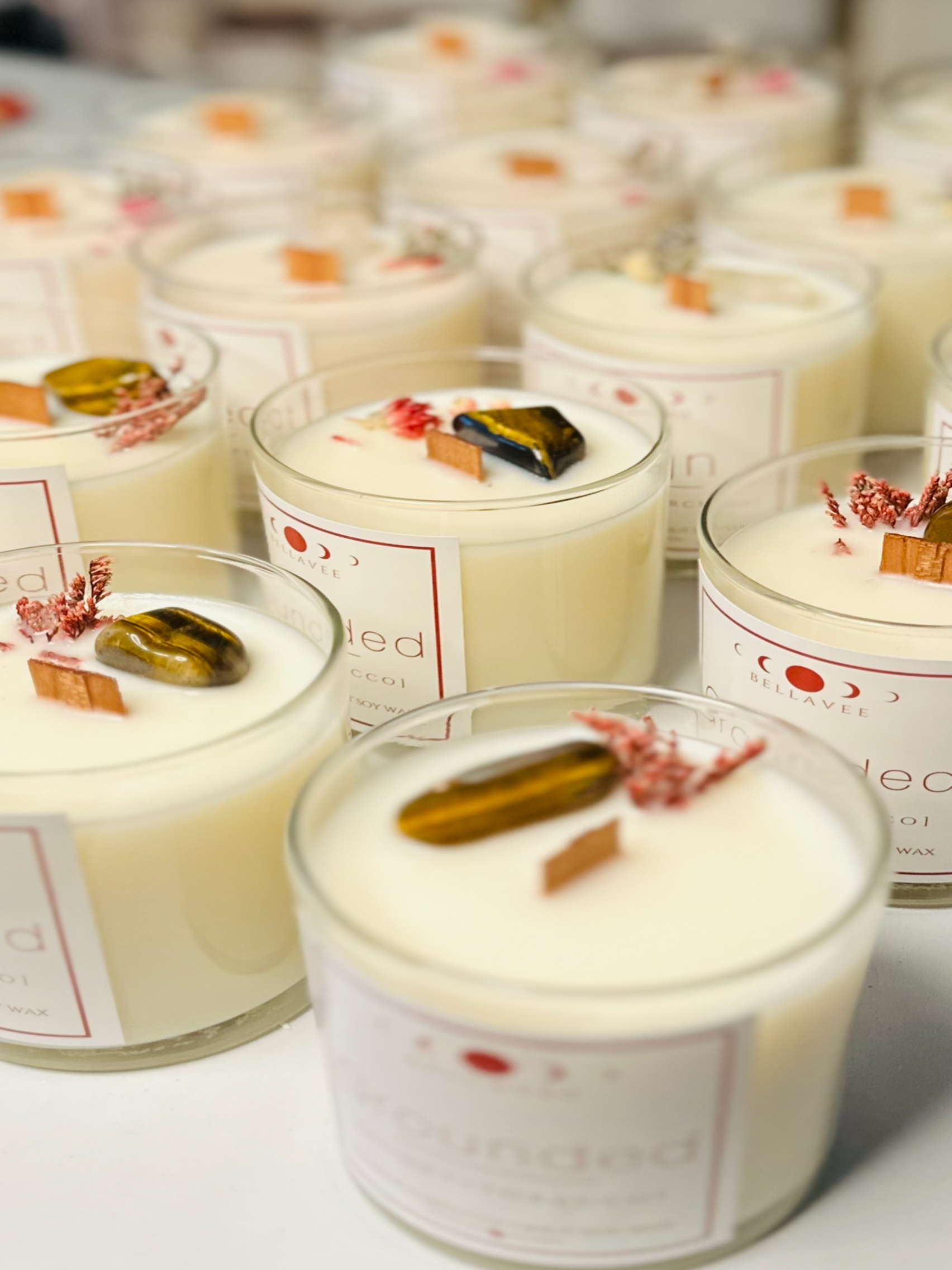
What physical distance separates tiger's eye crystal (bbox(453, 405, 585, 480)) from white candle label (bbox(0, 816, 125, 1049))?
16.6 inches

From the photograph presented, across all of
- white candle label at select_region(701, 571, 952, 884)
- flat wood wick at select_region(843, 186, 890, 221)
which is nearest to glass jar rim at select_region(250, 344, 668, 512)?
white candle label at select_region(701, 571, 952, 884)

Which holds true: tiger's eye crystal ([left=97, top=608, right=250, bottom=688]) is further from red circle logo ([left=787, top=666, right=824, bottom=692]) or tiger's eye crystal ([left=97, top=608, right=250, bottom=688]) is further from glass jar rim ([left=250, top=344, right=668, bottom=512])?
red circle logo ([left=787, top=666, right=824, bottom=692])

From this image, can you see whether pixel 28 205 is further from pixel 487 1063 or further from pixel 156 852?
pixel 487 1063

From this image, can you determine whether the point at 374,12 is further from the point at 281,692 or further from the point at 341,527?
the point at 281,692

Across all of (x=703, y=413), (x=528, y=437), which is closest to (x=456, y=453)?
(x=528, y=437)

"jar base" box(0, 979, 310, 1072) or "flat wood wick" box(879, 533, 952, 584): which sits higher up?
"flat wood wick" box(879, 533, 952, 584)

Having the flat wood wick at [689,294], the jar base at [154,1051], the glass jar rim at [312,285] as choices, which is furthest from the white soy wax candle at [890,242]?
the jar base at [154,1051]

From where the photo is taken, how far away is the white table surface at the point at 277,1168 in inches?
26.9

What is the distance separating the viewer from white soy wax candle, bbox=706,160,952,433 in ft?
4.42

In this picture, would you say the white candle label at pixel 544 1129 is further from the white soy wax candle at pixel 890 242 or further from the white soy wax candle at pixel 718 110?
the white soy wax candle at pixel 718 110

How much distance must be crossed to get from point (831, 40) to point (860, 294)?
1045mm

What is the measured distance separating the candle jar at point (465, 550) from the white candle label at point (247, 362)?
175 mm

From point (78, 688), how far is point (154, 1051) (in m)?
0.20

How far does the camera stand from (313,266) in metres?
1.32
